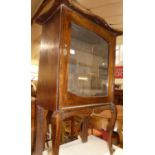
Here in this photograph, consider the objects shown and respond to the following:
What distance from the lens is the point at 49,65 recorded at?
1111 millimetres

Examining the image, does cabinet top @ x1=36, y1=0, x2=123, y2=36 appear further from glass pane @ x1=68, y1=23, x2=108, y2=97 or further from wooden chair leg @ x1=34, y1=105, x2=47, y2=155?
wooden chair leg @ x1=34, y1=105, x2=47, y2=155

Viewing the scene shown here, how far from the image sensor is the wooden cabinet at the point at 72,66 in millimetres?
988

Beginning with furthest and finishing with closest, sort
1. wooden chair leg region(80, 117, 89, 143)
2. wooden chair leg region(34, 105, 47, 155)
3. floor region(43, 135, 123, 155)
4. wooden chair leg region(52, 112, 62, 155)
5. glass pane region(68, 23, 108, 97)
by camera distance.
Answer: wooden chair leg region(80, 117, 89, 143)
floor region(43, 135, 123, 155)
wooden chair leg region(34, 105, 47, 155)
glass pane region(68, 23, 108, 97)
wooden chair leg region(52, 112, 62, 155)

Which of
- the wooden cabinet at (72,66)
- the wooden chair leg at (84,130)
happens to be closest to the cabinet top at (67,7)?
the wooden cabinet at (72,66)

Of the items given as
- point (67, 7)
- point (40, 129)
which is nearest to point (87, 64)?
point (67, 7)

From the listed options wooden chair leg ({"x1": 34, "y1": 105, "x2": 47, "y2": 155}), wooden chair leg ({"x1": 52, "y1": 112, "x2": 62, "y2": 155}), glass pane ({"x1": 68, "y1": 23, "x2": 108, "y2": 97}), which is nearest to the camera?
wooden chair leg ({"x1": 52, "y1": 112, "x2": 62, "y2": 155})

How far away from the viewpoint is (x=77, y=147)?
1515mm

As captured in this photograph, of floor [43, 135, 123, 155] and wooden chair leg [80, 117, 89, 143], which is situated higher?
wooden chair leg [80, 117, 89, 143]

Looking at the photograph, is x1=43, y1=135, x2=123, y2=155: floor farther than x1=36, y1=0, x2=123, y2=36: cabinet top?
Yes

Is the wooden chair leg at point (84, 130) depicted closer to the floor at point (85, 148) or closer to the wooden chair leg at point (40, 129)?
the floor at point (85, 148)

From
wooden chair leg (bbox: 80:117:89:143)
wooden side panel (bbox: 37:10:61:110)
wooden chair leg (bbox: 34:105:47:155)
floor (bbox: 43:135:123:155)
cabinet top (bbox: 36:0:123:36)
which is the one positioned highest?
cabinet top (bbox: 36:0:123:36)

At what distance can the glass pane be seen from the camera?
1086 mm

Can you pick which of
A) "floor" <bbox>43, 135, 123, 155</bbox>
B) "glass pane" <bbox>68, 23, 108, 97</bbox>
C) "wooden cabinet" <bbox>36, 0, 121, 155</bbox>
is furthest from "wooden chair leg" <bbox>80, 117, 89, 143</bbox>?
"glass pane" <bbox>68, 23, 108, 97</bbox>
